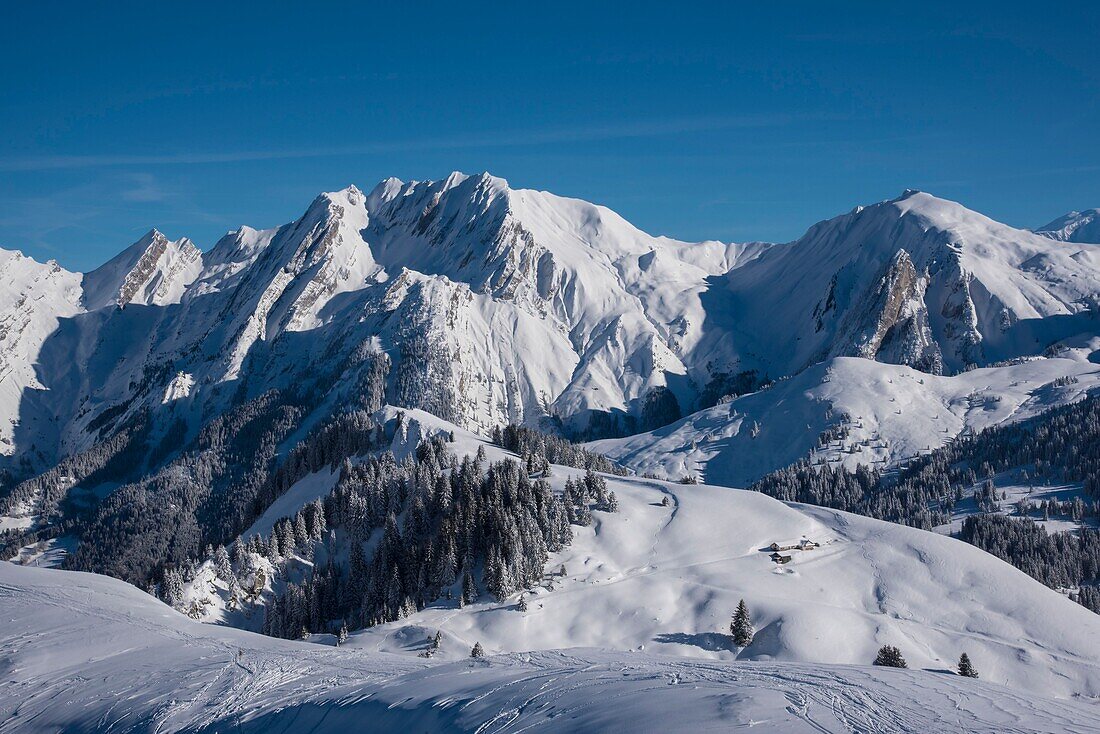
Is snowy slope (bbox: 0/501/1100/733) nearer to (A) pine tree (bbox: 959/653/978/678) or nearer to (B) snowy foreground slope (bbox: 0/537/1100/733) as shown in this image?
(B) snowy foreground slope (bbox: 0/537/1100/733)

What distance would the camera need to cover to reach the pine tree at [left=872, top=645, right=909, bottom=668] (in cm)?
7362

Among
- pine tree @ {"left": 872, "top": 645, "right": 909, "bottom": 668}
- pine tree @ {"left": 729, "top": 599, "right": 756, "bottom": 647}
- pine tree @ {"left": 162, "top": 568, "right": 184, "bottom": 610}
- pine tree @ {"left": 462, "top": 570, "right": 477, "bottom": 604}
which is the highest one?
pine tree @ {"left": 162, "top": 568, "right": 184, "bottom": 610}

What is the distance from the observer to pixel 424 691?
127 ft

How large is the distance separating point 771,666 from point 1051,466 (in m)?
167

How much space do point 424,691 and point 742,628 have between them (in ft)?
164

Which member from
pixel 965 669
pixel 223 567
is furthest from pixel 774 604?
pixel 223 567

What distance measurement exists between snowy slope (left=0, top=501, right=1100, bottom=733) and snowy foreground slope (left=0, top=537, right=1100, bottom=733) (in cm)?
11

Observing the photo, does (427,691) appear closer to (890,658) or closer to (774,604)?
(890,658)

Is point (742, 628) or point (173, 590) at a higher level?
point (173, 590)

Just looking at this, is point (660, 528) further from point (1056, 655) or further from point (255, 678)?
point (255, 678)

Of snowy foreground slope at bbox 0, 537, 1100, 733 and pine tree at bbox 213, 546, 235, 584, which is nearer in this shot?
snowy foreground slope at bbox 0, 537, 1100, 733

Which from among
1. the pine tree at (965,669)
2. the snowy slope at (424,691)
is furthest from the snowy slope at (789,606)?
the snowy slope at (424,691)

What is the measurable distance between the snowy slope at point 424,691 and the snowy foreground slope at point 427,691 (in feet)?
0.35

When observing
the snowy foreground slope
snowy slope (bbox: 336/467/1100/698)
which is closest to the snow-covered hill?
snowy slope (bbox: 336/467/1100/698)
